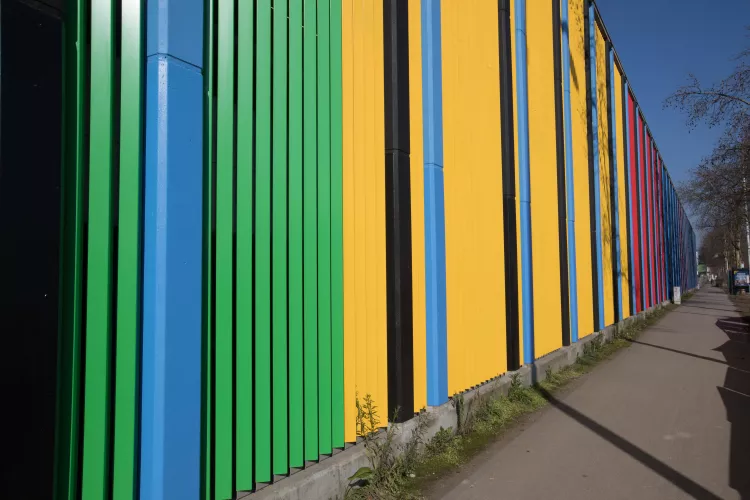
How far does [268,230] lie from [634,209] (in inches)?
808

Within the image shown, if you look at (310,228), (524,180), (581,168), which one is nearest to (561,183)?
(581,168)

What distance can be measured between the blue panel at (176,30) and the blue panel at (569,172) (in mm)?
10272

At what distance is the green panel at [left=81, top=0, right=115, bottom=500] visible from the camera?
2770mm

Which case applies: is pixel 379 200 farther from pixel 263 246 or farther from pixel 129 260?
pixel 129 260

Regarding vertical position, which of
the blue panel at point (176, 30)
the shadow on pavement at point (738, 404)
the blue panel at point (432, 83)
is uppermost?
the blue panel at point (432, 83)

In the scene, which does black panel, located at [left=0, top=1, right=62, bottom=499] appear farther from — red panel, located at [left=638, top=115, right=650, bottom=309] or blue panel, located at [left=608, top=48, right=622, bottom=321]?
red panel, located at [left=638, top=115, right=650, bottom=309]

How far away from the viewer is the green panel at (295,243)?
4.02 metres

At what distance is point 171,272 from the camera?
9.87 feet

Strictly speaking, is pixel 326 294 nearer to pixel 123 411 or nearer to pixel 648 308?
pixel 123 411

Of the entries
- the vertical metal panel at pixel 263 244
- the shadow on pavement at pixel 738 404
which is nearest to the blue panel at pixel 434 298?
the vertical metal panel at pixel 263 244

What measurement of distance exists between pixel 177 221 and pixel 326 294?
5.38 feet

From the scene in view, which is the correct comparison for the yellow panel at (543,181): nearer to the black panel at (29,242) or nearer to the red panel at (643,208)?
the black panel at (29,242)

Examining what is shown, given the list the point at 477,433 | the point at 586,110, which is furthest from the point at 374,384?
the point at 586,110

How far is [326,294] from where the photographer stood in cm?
444
